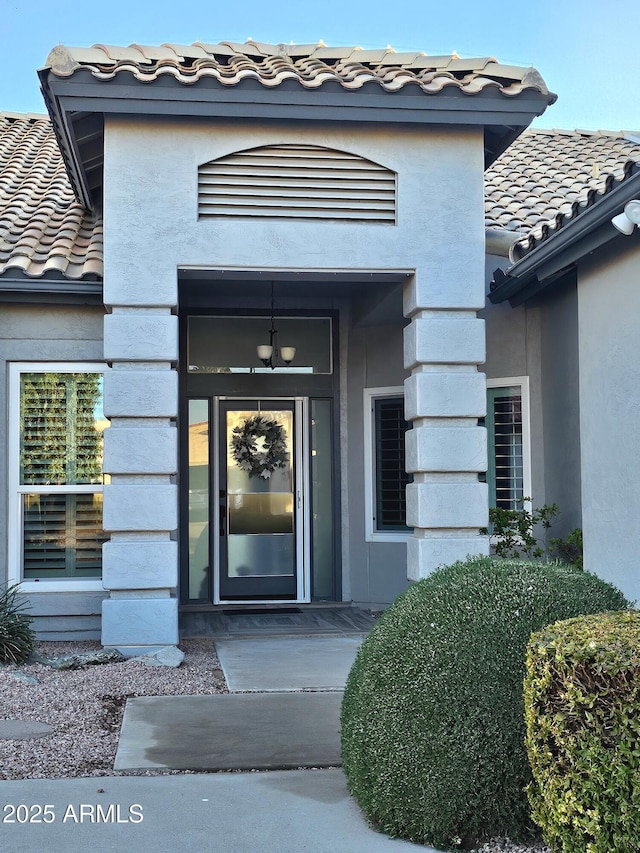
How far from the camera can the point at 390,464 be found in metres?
11.6

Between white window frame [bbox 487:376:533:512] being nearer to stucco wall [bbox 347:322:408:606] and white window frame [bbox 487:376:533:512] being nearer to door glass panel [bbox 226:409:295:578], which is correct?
stucco wall [bbox 347:322:408:606]

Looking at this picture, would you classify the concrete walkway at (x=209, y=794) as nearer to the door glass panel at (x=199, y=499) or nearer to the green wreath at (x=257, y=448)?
the door glass panel at (x=199, y=499)

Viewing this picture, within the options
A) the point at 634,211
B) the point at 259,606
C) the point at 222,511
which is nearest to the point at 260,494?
the point at 222,511

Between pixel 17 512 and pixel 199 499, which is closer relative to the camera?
pixel 17 512

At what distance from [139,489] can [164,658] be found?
4.74ft

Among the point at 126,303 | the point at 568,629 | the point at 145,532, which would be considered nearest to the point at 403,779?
the point at 568,629

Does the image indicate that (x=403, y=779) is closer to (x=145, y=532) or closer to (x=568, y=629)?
(x=568, y=629)

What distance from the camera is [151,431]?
843 centimetres

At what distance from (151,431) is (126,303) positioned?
1.13 metres

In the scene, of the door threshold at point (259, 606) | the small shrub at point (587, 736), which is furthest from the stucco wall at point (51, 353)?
the small shrub at point (587, 736)

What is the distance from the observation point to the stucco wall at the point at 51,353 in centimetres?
927

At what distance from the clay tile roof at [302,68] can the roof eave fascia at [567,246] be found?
1.32m

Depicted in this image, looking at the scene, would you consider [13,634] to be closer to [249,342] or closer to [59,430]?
[59,430]

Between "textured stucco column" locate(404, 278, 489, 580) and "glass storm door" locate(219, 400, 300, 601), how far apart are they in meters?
3.44
